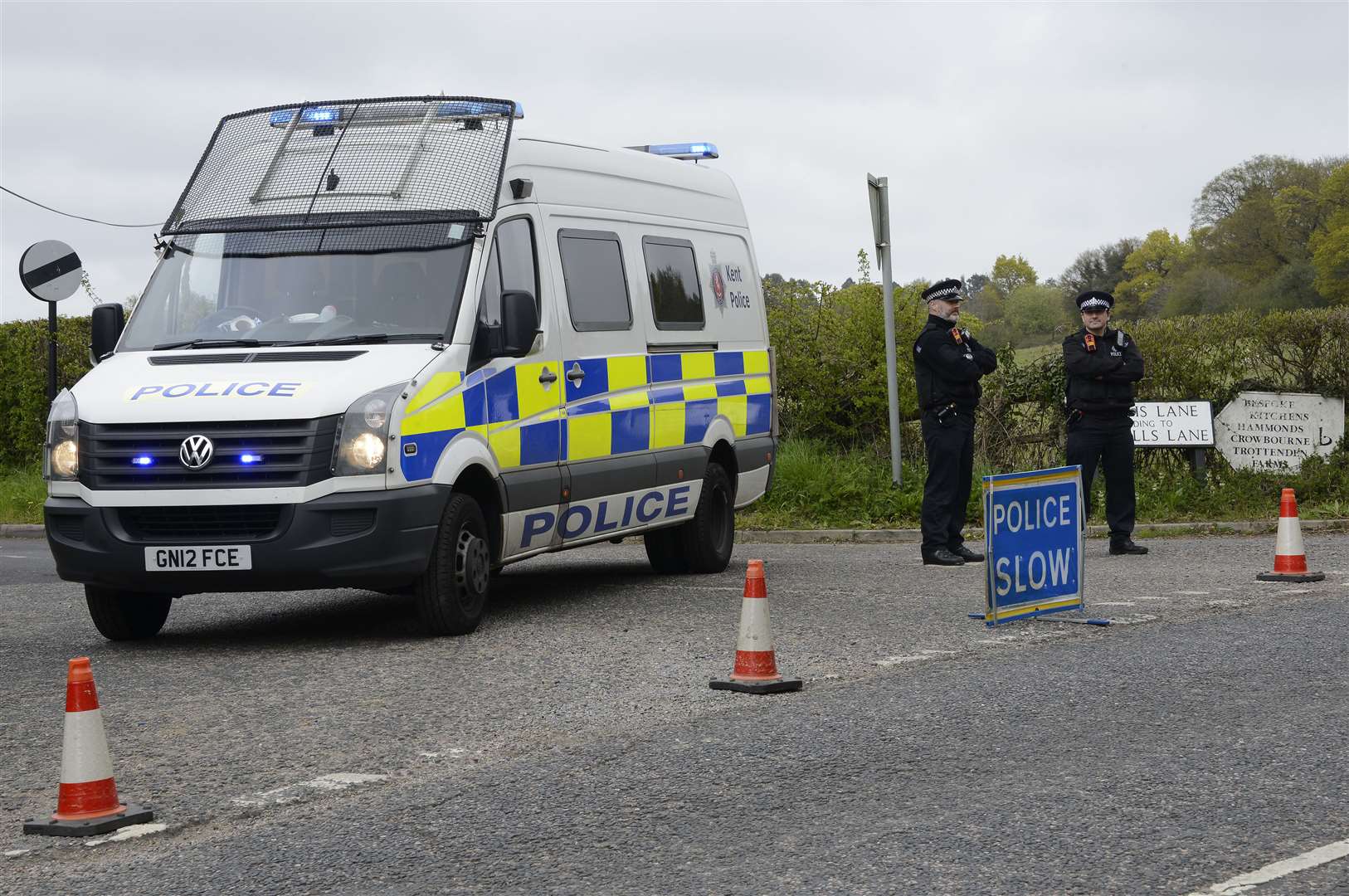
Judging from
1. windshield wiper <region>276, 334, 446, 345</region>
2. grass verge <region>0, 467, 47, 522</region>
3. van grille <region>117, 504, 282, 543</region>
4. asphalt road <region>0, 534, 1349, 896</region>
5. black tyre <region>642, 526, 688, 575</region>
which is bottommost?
asphalt road <region>0, 534, 1349, 896</region>

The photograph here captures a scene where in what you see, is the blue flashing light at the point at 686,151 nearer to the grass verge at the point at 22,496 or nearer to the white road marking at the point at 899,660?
the white road marking at the point at 899,660

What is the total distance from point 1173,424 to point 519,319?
8897mm

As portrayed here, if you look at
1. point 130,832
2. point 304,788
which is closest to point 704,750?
point 304,788

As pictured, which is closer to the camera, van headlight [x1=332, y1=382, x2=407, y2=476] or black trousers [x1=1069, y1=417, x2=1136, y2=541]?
van headlight [x1=332, y1=382, x2=407, y2=476]

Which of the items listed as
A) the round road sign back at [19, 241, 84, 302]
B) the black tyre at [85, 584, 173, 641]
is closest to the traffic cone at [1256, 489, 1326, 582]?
the black tyre at [85, 584, 173, 641]

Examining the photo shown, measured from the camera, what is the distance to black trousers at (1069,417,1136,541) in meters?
13.2

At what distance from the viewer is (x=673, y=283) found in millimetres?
11836

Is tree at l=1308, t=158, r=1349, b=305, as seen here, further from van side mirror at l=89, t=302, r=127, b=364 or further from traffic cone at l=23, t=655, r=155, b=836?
traffic cone at l=23, t=655, r=155, b=836

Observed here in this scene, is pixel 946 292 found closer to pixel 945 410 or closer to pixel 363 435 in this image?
pixel 945 410

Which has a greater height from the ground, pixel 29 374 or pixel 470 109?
pixel 470 109

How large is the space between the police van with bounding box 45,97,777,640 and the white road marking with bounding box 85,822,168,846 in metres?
3.22

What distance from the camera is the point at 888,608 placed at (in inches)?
398

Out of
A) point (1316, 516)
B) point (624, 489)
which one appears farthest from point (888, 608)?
point (1316, 516)

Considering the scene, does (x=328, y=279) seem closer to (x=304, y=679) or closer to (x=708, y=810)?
(x=304, y=679)
